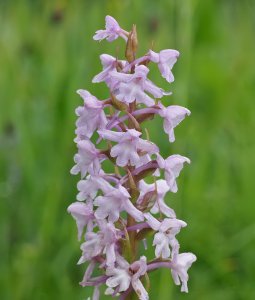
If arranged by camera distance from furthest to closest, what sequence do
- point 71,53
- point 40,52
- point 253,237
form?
1. point 40,52
2. point 71,53
3. point 253,237

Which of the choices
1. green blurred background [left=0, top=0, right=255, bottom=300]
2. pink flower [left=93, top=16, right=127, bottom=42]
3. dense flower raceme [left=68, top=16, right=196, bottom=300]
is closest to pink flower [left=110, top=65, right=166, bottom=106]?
dense flower raceme [left=68, top=16, right=196, bottom=300]

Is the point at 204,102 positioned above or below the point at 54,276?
above

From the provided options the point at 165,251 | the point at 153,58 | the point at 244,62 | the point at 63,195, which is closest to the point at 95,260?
the point at 165,251

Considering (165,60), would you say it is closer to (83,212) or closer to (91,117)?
(91,117)

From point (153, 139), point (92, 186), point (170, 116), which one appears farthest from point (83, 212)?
point (153, 139)

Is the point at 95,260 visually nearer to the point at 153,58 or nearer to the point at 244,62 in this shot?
the point at 153,58

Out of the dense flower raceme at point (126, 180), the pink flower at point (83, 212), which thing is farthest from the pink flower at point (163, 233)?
the pink flower at point (83, 212)

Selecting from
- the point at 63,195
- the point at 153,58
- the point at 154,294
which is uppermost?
the point at 153,58

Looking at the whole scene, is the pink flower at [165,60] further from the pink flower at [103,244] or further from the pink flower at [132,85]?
the pink flower at [103,244]
